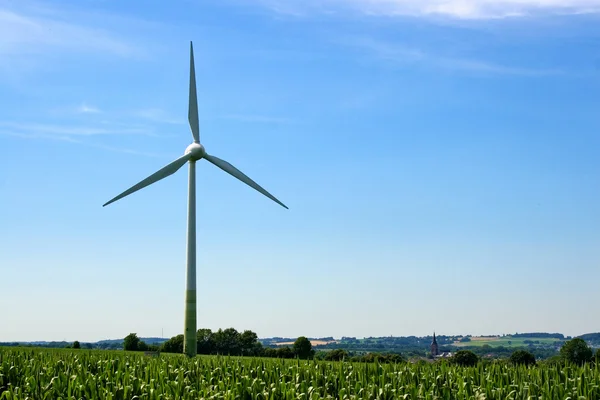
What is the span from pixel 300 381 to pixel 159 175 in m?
34.5

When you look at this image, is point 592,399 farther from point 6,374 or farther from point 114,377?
point 6,374

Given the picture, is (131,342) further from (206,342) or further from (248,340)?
(248,340)

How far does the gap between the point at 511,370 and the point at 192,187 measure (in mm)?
34505

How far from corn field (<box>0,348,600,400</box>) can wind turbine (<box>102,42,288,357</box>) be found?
887 inches

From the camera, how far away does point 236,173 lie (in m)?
58.6

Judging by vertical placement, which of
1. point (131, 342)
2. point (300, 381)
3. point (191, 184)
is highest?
point (191, 184)

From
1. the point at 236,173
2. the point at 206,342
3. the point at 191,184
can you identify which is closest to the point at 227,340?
the point at 206,342

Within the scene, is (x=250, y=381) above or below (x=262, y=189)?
below

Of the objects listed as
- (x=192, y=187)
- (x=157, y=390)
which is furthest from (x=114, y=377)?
(x=192, y=187)

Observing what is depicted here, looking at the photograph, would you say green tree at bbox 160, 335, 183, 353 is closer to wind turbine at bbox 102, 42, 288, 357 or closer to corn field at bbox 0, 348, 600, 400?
wind turbine at bbox 102, 42, 288, 357

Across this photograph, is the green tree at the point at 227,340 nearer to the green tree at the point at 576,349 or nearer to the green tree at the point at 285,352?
the green tree at the point at 285,352

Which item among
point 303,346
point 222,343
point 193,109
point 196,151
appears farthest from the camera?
point 222,343

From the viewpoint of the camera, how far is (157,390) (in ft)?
76.4

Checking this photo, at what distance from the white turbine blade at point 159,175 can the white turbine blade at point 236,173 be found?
1.95 m
